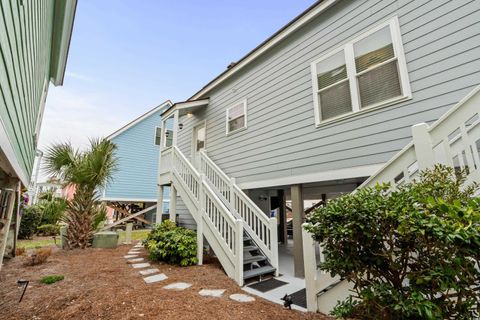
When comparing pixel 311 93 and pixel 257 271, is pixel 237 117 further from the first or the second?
pixel 257 271

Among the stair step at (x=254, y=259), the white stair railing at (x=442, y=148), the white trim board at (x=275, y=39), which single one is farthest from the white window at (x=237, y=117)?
the white stair railing at (x=442, y=148)

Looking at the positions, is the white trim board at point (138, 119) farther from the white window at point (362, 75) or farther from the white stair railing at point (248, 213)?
the white window at point (362, 75)

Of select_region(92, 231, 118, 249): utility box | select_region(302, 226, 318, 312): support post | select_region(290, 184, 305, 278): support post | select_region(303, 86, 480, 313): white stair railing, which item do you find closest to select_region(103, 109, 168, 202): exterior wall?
select_region(92, 231, 118, 249): utility box

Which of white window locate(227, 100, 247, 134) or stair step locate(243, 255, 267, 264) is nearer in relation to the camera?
stair step locate(243, 255, 267, 264)

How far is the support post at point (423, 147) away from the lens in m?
2.44

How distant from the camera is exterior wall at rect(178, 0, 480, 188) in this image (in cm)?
346

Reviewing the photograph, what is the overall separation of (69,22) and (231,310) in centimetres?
776

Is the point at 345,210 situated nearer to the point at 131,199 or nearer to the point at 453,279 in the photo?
the point at 453,279

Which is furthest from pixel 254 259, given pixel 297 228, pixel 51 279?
pixel 51 279

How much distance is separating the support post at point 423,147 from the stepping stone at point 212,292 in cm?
330

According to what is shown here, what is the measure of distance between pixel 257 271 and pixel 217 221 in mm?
→ 1358

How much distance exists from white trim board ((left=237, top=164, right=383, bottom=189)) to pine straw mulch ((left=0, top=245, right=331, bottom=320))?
2366 millimetres

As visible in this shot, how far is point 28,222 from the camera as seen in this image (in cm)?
1039

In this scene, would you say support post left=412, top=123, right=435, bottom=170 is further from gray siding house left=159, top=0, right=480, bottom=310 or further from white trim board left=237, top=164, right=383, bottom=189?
white trim board left=237, top=164, right=383, bottom=189
